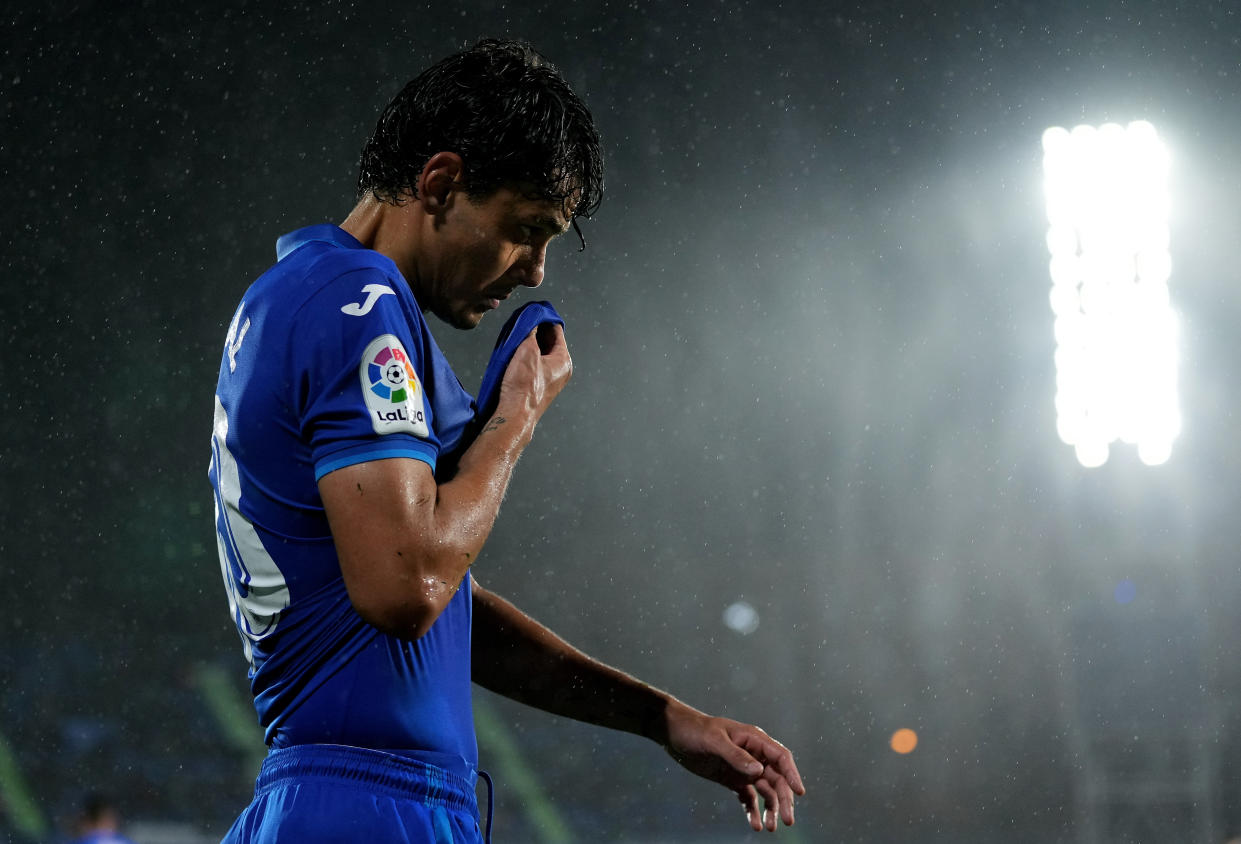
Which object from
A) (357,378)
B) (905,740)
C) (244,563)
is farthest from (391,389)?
(905,740)

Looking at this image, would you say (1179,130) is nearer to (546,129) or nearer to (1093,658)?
(1093,658)

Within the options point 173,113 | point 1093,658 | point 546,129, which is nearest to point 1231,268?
point 1093,658

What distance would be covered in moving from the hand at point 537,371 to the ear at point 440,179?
0.43ft

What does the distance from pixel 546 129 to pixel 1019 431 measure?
270 inches

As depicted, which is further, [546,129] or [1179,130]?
[1179,130]

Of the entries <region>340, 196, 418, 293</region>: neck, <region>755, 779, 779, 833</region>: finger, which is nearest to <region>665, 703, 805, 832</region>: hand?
<region>755, 779, 779, 833</region>: finger

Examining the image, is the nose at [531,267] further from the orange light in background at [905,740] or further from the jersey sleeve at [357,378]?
the orange light in background at [905,740]

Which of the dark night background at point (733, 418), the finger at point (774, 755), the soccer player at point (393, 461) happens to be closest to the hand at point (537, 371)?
the soccer player at point (393, 461)

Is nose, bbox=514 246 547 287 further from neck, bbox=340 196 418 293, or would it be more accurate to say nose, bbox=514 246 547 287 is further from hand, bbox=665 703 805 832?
hand, bbox=665 703 805 832

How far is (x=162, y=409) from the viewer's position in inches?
277

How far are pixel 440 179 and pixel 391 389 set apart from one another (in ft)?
0.86

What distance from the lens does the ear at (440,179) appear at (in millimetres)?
853

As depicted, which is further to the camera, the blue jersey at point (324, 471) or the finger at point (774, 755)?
the finger at point (774, 755)

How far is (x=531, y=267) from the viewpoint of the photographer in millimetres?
924
